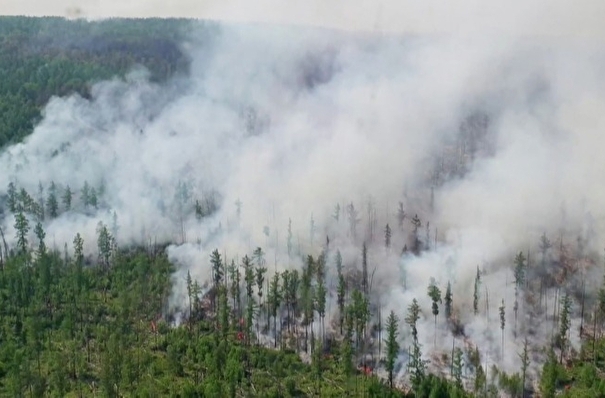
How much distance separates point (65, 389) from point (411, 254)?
93208 mm

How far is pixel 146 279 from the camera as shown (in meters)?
174

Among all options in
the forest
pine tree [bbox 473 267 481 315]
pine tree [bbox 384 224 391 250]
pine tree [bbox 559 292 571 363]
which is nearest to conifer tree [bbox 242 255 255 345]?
the forest

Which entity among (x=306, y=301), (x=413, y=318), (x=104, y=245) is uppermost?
(x=104, y=245)

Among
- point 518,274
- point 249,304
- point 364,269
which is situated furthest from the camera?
point 364,269

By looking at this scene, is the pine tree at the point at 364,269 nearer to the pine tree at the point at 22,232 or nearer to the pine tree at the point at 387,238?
the pine tree at the point at 387,238

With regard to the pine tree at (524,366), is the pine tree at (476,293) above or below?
above

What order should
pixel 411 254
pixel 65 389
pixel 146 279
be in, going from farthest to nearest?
pixel 411 254 < pixel 146 279 < pixel 65 389

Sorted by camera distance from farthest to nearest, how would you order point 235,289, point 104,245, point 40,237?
1. point 40,237
2. point 104,245
3. point 235,289

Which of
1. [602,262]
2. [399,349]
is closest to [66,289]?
[399,349]

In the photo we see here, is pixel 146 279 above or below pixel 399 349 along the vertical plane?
above

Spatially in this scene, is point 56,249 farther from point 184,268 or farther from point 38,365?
point 38,365

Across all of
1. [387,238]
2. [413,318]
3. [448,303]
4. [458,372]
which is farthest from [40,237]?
[458,372]

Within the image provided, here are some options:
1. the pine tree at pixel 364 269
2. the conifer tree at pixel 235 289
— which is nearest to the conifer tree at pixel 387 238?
the pine tree at pixel 364 269

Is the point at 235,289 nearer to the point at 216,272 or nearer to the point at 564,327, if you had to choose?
the point at 216,272
